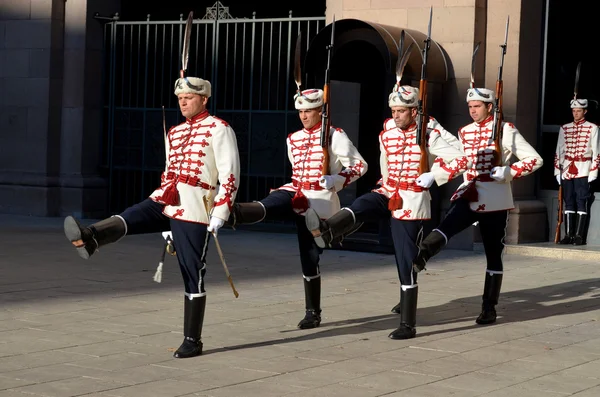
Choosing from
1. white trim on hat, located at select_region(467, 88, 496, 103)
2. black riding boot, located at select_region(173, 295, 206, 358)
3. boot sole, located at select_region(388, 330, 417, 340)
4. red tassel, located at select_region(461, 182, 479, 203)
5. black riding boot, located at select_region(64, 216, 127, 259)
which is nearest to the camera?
black riding boot, located at select_region(64, 216, 127, 259)

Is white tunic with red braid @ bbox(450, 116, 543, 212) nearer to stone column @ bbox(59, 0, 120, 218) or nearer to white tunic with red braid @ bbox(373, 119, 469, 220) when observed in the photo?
white tunic with red braid @ bbox(373, 119, 469, 220)

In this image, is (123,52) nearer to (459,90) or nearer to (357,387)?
(459,90)

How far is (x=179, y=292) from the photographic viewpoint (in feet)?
33.8

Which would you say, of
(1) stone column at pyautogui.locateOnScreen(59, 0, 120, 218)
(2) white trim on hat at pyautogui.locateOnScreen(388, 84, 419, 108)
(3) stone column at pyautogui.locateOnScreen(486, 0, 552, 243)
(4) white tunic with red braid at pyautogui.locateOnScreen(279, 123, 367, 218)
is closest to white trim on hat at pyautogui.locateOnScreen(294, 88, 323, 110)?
(4) white tunic with red braid at pyautogui.locateOnScreen(279, 123, 367, 218)

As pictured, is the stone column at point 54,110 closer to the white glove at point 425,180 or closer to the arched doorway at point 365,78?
the arched doorway at point 365,78

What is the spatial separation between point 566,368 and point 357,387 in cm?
159

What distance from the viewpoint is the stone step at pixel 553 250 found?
14.0 metres

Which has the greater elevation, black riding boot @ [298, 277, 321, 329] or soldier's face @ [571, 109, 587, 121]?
soldier's face @ [571, 109, 587, 121]

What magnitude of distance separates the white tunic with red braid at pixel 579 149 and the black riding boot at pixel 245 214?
7850 millimetres

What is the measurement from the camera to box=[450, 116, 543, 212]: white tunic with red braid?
30.2ft

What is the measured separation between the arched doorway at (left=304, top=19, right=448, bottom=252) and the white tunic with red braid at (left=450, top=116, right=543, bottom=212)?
433 centimetres

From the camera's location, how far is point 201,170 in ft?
25.0

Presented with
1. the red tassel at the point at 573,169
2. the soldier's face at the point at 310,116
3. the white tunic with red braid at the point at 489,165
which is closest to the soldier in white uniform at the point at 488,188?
the white tunic with red braid at the point at 489,165

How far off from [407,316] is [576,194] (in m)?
7.23
